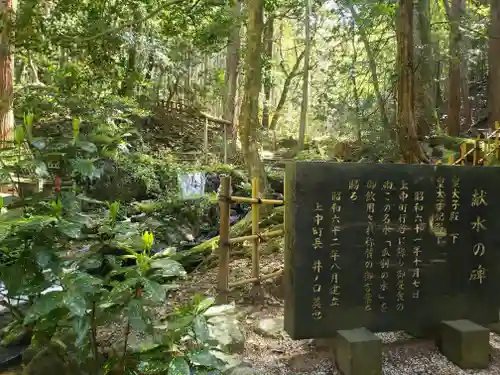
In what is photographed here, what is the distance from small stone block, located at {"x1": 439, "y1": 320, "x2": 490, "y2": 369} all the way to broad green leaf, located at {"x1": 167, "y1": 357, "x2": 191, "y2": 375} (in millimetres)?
2138

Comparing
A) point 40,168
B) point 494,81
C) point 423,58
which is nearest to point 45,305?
point 40,168

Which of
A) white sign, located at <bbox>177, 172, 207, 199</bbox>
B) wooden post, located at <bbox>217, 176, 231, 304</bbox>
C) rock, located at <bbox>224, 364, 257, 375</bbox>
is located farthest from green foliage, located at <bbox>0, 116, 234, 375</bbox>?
white sign, located at <bbox>177, 172, 207, 199</bbox>

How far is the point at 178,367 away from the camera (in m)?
2.14

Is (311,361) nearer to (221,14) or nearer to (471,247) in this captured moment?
(471,247)

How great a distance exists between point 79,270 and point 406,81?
457 cm

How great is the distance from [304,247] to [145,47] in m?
9.22

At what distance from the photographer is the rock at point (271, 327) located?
3758 mm

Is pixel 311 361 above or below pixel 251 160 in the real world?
below

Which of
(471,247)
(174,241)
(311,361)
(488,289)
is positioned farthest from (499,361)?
(174,241)

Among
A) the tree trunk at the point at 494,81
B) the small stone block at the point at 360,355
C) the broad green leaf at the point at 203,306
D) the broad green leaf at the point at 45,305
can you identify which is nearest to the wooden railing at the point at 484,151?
the small stone block at the point at 360,355

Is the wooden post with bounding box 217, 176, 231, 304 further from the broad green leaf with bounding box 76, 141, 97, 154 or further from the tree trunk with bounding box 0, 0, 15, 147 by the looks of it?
the tree trunk with bounding box 0, 0, 15, 147

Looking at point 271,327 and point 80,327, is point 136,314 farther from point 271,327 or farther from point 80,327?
point 271,327

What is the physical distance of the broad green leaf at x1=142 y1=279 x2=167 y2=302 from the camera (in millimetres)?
2172

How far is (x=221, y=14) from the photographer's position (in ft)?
26.9
